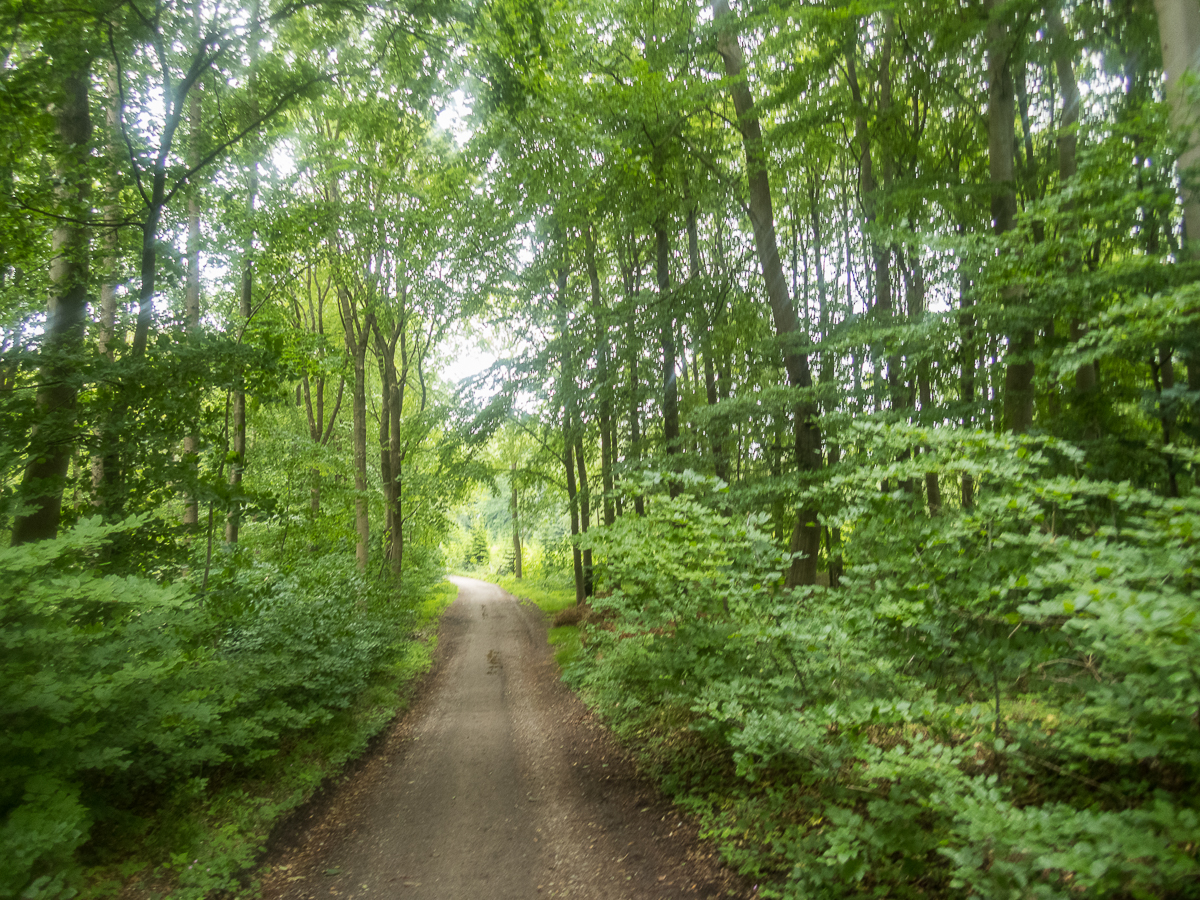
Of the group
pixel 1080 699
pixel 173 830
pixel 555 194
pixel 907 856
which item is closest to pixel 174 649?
pixel 173 830

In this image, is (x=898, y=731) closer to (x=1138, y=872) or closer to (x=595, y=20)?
(x=1138, y=872)

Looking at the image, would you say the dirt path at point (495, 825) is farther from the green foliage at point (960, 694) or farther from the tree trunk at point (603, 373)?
the tree trunk at point (603, 373)

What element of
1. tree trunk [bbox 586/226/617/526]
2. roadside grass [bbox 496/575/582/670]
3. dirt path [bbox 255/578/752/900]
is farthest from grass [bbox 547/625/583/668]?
tree trunk [bbox 586/226/617/526]

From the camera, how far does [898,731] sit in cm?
474

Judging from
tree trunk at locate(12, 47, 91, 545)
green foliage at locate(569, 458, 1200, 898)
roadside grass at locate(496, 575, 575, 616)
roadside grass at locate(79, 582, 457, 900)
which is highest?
tree trunk at locate(12, 47, 91, 545)

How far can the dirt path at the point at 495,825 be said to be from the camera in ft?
16.4

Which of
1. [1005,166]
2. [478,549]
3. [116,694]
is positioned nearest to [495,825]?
[116,694]

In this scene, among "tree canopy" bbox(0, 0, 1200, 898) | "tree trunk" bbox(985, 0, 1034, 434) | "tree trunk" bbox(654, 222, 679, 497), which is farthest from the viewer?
"tree trunk" bbox(654, 222, 679, 497)

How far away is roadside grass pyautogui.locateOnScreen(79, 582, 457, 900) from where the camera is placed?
452 cm

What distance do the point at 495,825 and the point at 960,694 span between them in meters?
4.88

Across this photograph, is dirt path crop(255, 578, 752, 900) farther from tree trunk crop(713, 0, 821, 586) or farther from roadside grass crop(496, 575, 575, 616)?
roadside grass crop(496, 575, 575, 616)

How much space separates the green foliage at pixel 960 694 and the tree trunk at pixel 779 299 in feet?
11.0

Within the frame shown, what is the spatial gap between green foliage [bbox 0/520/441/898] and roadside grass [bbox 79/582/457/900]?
78 mm

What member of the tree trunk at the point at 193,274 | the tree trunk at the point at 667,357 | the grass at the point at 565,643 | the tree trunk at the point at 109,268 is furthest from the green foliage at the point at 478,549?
the tree trunk at the point at 109,268
